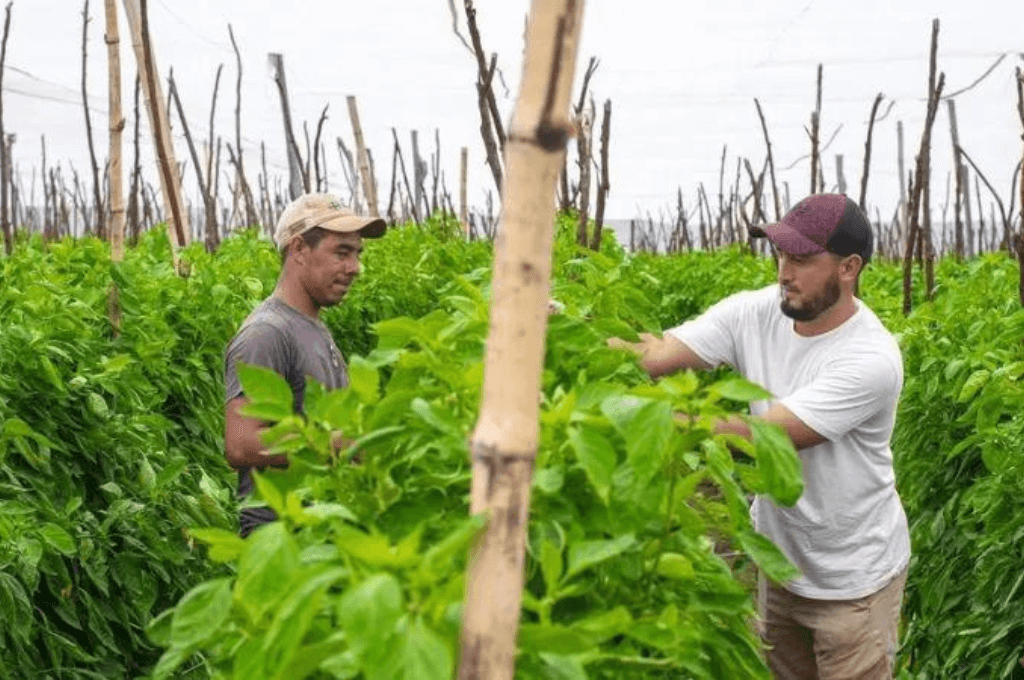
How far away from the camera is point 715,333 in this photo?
11.1 ft

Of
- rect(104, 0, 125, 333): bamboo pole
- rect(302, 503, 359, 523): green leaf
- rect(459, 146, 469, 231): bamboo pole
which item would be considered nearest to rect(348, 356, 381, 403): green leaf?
rect(302, 503, 359, 523): green leaf

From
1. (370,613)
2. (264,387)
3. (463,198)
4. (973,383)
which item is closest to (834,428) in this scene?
(973,383)

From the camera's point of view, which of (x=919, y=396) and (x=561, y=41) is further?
(x=919, y=396)

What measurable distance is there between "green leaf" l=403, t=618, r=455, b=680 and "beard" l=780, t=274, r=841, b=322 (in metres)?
2.01

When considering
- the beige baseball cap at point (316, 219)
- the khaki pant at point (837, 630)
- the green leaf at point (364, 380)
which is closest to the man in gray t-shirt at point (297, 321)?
the beige baseball cap at point (316, 219)

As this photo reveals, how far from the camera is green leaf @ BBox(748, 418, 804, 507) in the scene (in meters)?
1.62

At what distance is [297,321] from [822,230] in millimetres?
1293

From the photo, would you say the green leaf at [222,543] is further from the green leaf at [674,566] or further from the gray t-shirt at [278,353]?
the gray t-shirt at [278,353]

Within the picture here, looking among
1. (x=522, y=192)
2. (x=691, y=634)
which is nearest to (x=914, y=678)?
(x=691, y=634)

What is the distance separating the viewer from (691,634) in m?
1.53

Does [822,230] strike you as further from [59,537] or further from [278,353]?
[59,537]

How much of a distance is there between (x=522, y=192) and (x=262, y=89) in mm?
25216

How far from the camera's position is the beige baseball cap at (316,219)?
3.64 meters

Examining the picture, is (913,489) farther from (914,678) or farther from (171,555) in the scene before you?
(171,555)
